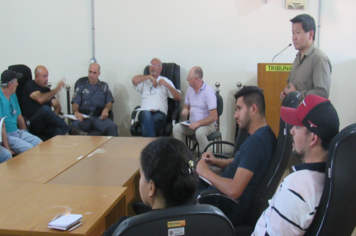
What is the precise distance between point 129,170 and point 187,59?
2700 mm

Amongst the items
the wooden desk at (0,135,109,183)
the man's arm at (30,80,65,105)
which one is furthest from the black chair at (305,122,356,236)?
the man's arm at (30,80,65,105)

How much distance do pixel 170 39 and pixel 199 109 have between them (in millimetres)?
1216

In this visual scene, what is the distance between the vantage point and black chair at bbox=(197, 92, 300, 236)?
160 centimetres

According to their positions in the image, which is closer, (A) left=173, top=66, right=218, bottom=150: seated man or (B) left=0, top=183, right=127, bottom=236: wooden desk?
(B) left=0, top=183, right=127, bottom=236: wooden desk

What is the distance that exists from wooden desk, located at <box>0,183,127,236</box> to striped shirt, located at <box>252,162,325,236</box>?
76cm

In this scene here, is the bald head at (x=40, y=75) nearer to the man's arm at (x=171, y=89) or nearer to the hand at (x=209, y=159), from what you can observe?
the man's arm at (x=171, y=89)

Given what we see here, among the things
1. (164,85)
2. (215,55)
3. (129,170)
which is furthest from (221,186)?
(215,55)

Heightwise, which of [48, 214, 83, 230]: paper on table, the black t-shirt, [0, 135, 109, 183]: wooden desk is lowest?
[0, 135, 109, 183]: wooden desk

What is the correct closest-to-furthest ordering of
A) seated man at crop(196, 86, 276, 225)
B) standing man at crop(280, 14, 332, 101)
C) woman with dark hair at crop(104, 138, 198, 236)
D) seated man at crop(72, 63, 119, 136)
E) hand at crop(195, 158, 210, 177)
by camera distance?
woman with dark hair at crop(104, 138, 198, 236) → seated man at crop(196, 86, 276, 225) → hand at crop(195, 158, 210, 177) → standing man at crop(280, 14, 332, 101) → seated man at crop(72, 63, 119, 136)

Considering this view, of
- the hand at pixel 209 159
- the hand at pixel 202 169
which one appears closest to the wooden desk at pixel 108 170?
the hand at pixel 202 169

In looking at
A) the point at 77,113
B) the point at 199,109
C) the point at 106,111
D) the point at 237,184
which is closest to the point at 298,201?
the point at 237,184

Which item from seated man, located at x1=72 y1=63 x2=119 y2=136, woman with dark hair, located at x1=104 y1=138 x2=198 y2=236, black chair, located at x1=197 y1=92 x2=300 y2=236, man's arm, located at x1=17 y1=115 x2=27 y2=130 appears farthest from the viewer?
seated man, located at x1=72 y1=63 x2=119 y2=136

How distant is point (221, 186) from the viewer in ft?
5.77

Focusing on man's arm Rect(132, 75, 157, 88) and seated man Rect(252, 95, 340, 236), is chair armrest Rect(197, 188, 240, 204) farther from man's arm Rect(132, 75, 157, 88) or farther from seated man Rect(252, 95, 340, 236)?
man's arm Rect(132, 75, 157, 88)
